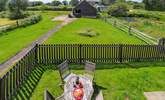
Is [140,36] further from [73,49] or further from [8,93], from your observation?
[8,93]

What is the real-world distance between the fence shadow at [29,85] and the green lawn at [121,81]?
0.21 m

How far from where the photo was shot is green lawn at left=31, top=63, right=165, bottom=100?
12.6 meters

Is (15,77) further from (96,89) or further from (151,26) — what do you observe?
(151,26)

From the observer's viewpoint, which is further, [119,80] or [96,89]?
[119,80]

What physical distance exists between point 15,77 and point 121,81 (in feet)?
17.4

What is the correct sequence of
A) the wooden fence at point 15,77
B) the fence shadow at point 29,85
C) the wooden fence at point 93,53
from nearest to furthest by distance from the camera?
the wooden fence at point 15,77, the fence shadow at point 29,85, the wooden fence at point 93,53

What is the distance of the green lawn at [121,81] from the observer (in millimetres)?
12633

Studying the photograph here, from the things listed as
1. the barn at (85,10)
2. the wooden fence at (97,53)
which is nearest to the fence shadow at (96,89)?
the wooden fence at (97,53)

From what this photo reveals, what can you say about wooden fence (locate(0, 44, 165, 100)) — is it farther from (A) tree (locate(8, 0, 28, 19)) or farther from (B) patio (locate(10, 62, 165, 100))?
(A) tree (locate(8, 0, 28, 19))

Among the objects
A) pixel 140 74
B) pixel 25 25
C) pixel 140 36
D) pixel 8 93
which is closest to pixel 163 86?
pixel 140 74

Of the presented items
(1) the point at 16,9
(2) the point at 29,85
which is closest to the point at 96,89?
(2) the point at 29,85

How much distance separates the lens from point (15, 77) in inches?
475

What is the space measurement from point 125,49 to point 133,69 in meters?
2.31

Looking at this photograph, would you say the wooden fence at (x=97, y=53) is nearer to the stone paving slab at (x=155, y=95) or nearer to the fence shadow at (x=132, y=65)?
the fence shadow at (x=132, y=65)
